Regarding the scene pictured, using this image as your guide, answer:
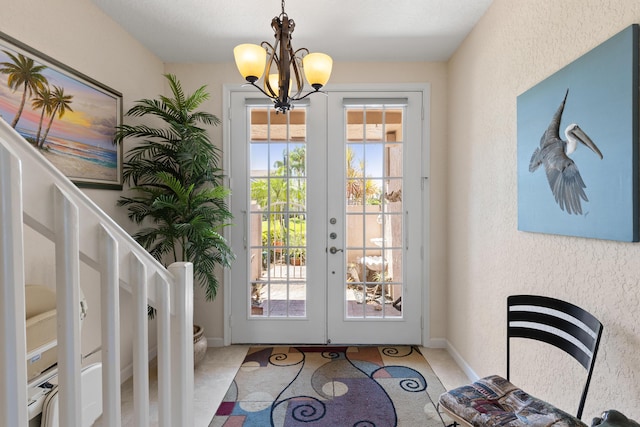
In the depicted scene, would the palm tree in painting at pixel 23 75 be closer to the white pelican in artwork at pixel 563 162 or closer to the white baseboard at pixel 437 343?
the white pelican in artwork at pixel 563 162

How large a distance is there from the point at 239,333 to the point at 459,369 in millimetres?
1902

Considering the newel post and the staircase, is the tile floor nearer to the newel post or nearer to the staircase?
the newel post

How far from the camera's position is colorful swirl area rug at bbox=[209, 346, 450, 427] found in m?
1.88

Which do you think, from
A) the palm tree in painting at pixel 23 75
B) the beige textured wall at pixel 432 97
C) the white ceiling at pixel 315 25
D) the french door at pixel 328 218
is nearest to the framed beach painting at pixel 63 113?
the palm tree in painting at pixel 23 75

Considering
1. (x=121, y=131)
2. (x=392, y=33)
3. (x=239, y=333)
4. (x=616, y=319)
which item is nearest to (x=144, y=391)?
(x=616, y=319)

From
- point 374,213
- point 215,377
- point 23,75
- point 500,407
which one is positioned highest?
point 23,75

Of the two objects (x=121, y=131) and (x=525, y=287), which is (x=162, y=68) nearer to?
(x=121, y=131)

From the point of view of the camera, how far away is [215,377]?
2.35m

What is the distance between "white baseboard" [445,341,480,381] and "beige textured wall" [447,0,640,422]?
48 mm

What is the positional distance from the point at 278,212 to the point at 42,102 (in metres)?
1.74

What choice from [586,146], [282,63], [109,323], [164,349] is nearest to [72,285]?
[109,323]

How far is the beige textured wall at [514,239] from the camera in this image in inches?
46.4

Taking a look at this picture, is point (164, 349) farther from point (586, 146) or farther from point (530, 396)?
point (586, 146)

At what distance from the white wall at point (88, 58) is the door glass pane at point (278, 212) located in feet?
3.15
